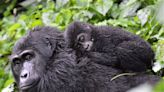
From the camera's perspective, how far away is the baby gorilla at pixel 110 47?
299 centimetres

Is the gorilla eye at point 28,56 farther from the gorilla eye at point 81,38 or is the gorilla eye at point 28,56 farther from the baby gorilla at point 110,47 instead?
the gorilla eye at point 81,38

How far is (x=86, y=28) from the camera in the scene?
3125 mm

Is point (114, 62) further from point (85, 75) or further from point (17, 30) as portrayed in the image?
point (17, 30)

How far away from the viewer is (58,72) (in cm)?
303

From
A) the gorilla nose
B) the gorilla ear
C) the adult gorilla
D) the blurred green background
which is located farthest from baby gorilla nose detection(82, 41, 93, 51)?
the blurred green background

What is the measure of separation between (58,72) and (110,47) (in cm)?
49

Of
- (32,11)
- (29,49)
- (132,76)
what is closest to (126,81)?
(132,76)

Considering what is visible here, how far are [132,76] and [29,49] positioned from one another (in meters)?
0.93

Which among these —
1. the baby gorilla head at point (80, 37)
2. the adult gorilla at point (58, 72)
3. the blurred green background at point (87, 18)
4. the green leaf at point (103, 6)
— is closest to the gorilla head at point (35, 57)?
the adult gorilla at point (58, 72)

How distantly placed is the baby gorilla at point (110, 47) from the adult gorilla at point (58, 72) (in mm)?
64

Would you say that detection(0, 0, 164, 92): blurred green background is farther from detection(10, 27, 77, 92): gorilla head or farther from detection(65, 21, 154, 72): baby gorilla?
detection(10, 27, 77, 92): gorilla head

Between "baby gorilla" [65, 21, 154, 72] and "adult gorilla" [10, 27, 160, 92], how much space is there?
6cm

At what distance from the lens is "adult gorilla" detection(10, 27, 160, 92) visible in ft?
9.71

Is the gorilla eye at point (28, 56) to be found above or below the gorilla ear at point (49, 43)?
below
